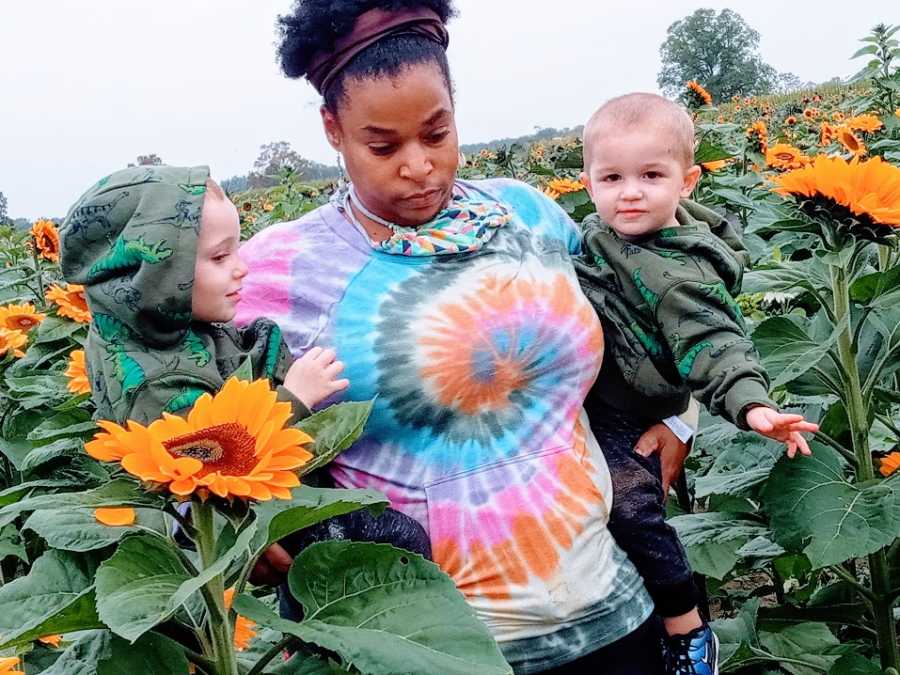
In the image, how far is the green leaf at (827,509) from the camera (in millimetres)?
1692

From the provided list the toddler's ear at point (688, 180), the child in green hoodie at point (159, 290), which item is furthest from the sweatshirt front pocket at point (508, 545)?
the toddler's ear at point (688, 180)

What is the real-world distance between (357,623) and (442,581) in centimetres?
11

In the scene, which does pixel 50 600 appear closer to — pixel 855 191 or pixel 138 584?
pixel 138 584

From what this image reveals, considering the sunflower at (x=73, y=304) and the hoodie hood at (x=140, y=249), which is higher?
the hoodie hood at (x=140, y=249)

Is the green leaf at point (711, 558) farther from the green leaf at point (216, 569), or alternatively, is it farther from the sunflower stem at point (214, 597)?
the green leaf at point (216, 569)

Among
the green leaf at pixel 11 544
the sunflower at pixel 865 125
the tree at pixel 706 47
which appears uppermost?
the tree at pixel 706 47

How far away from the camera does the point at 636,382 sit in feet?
5.62

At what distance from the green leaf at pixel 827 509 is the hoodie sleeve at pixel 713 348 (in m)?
0.27

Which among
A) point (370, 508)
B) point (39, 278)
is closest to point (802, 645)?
point (370, 508)

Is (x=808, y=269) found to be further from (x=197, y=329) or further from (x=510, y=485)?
(x=197, y=329)

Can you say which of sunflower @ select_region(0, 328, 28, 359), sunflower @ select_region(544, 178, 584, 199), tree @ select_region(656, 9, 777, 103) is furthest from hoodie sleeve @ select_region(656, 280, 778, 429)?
tree @ select_region(656, 9, 777, 103)

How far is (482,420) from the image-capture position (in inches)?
60.0

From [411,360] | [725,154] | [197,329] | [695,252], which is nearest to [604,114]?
[695,252]

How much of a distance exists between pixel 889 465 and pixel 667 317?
78cm
